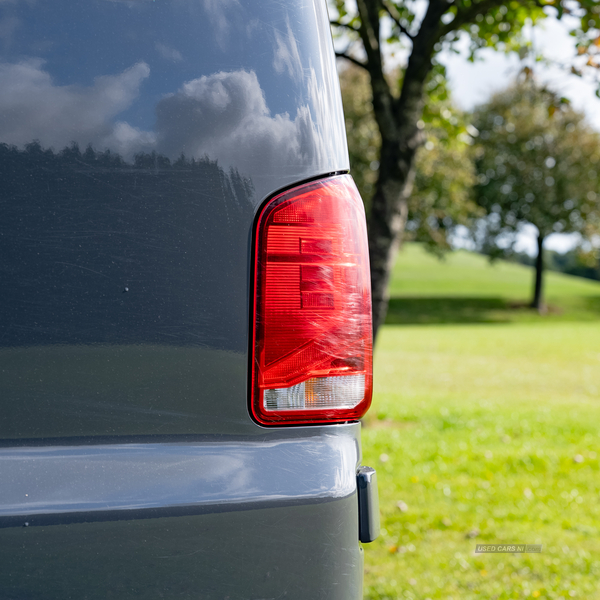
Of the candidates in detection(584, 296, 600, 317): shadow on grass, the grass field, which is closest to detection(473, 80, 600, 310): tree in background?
detection(584, 296, 600, 317): shadow on grass

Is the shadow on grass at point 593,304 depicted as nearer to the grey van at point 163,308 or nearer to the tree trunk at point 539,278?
the tree trunk at point 539,278

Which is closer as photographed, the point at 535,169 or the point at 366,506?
the point at 366,506

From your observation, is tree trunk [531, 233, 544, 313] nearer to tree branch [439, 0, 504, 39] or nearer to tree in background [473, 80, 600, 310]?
tree in background [473, 80, 600, 310]

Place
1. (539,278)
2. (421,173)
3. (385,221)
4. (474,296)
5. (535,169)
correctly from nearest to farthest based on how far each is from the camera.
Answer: (385,221) → (421,173) → (535,169) → (539,278) → (474,296)

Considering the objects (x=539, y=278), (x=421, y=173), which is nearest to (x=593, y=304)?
(x=539, y=278)

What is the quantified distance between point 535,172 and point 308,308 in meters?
35.1

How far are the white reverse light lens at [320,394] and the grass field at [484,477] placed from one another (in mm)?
2168

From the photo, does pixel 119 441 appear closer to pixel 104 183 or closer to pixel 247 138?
pixel 104 183

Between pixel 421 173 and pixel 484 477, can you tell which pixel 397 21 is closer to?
A: pixel 484 477

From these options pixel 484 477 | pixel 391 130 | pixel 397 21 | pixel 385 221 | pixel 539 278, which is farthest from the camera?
pixel 539 278

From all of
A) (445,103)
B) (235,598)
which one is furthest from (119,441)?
(445,103)

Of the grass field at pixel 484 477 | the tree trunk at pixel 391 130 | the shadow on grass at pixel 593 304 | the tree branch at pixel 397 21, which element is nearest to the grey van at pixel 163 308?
the grass field at pixel 484 477

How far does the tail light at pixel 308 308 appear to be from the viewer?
1.25m

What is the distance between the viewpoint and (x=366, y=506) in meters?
1.30
